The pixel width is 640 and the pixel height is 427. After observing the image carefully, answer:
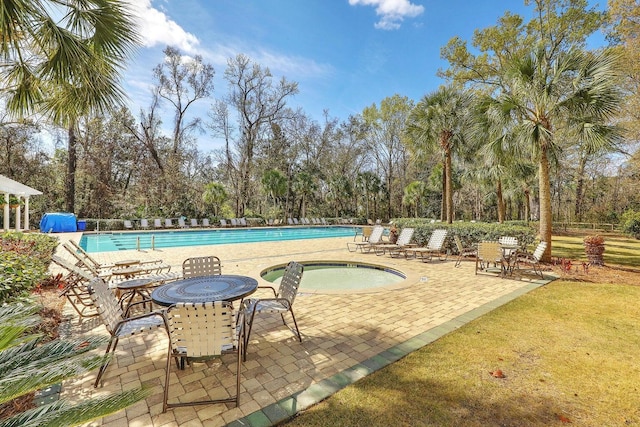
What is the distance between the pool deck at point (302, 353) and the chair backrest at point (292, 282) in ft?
1.64

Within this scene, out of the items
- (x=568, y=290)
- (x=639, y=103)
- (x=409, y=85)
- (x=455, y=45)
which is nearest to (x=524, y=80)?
(x=568, y=290)

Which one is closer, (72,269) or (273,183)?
(72,269)

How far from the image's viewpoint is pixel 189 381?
8.71 ft

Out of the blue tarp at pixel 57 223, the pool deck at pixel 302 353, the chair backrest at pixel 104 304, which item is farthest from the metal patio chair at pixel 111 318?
the blue tarp at pixel 57 223

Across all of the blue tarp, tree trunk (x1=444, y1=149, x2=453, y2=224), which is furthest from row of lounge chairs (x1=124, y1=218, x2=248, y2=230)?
tree trunk (x1=444, y1=149, x2=453, y2=224)

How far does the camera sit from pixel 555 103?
7.66 m

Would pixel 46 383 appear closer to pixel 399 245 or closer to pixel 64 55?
pixel 64 55

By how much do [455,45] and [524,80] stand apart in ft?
31.4

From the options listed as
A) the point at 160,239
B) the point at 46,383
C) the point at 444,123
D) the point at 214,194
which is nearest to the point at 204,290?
the point at 46,383

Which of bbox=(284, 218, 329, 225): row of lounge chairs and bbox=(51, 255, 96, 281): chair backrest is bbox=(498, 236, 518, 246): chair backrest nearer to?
bbox=(51, 255, 96, 281): chair backrest

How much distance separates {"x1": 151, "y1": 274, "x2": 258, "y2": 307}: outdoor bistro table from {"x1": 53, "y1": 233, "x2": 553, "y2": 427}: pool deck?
0.68m

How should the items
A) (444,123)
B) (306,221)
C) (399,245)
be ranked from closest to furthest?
(399,245)
(444,123)
(306,221)

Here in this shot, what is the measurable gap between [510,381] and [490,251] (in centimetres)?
473

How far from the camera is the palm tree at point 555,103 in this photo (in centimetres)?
706
